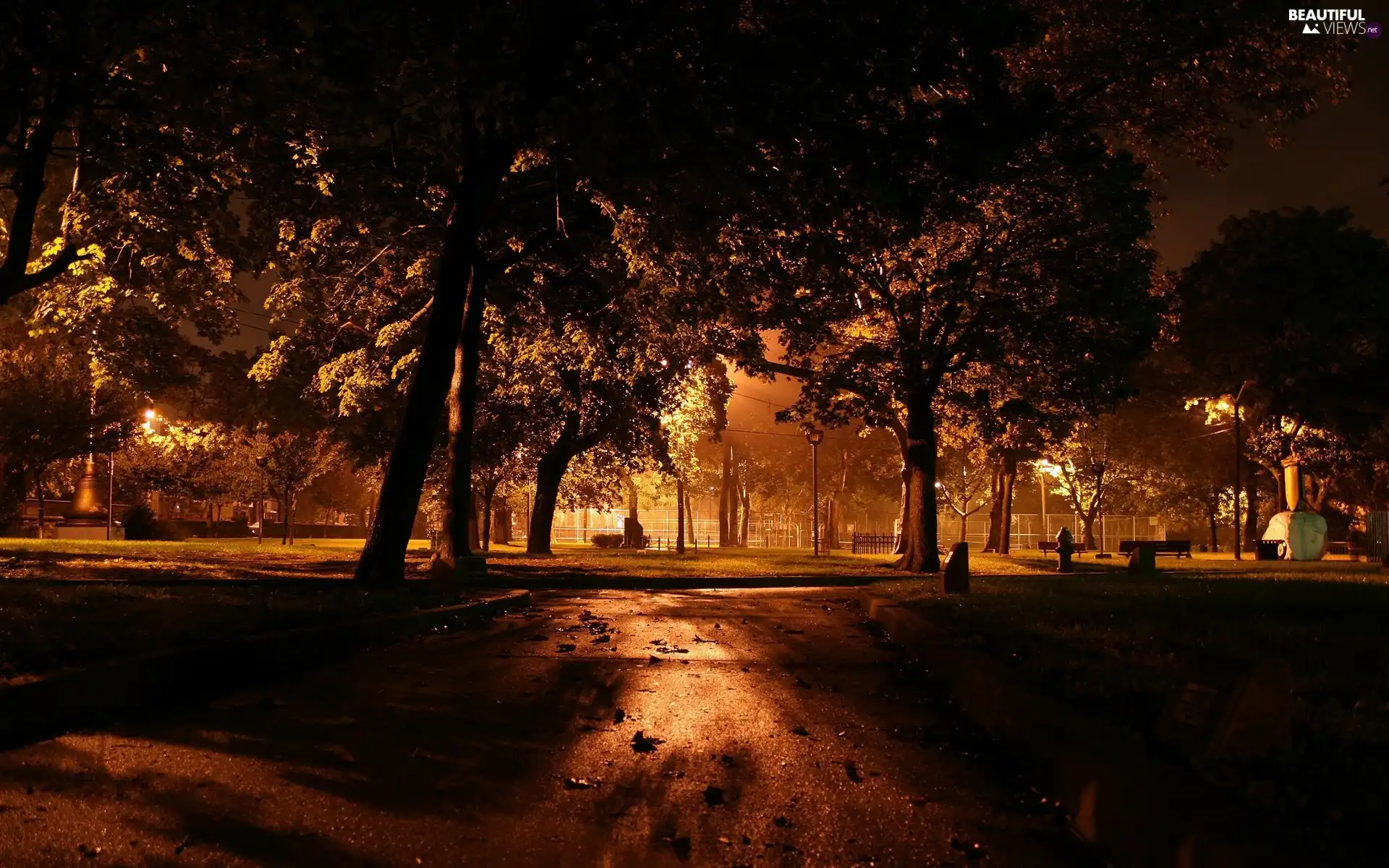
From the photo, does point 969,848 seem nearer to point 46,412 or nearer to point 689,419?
point 46,412

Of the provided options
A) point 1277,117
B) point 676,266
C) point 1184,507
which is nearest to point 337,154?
point 676,266

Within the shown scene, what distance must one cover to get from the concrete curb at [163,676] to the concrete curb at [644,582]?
359 inches

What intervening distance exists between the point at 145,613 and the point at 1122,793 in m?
8.61

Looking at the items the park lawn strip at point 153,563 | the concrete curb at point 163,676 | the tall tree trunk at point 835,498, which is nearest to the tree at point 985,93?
the concrete curb at point 163,676

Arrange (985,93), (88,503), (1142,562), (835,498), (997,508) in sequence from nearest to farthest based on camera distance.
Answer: (985,93) < (1142,562) < (88,503) < (997,508) < (835,498)

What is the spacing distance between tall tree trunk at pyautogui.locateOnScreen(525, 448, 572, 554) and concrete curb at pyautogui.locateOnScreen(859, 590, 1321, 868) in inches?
1172

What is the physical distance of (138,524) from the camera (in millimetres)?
41750

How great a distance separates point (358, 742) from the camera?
250 inches

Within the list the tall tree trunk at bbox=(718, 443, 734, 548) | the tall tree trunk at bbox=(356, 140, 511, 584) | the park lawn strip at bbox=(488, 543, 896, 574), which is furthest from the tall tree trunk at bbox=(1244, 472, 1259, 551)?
the tall tree trunk at bbox=(356, 140, 511, 584)

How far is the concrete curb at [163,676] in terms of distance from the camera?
6.34m

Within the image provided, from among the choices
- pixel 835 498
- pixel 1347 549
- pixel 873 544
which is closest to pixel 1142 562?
pixel 1347 549

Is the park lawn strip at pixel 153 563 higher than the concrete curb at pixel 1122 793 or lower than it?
lower

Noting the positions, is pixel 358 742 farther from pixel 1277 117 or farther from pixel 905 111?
pixel 1277 117

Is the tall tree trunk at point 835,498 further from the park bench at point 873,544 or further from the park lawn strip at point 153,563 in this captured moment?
the park lawn strip at point 153,563
